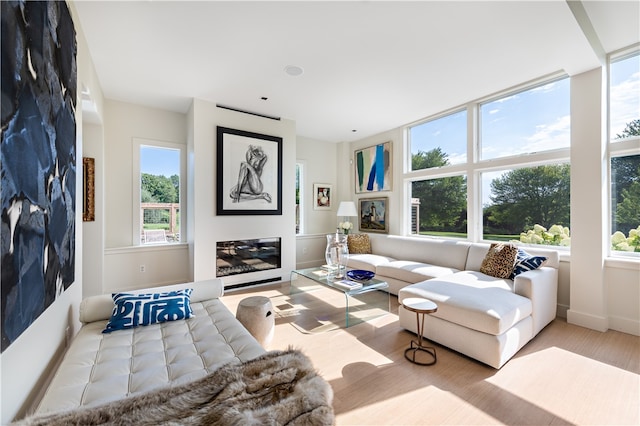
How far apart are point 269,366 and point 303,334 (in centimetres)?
146

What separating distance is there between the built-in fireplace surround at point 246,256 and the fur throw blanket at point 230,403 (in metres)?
3.06

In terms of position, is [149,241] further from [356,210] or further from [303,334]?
[356,210]

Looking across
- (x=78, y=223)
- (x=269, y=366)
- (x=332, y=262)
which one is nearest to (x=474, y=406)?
(x=269, y=366)

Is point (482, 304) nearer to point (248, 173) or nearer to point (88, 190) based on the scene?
point (248, 173)

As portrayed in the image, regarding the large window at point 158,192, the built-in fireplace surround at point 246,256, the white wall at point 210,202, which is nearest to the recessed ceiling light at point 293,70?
the white wall at point 210,202

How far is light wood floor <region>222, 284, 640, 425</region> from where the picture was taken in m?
1.61

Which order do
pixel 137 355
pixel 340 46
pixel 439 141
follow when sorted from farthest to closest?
pixel 439 141 → pixel 340 46 → pixel 137 355

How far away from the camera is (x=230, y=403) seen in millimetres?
1037

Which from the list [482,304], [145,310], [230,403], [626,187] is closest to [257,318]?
[145,310]

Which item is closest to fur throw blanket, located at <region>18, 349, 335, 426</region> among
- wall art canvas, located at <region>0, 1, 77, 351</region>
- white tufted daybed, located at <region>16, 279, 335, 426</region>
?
white tufted daybed, located at <region>16, 279, 335, 426</region>

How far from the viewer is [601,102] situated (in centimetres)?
272

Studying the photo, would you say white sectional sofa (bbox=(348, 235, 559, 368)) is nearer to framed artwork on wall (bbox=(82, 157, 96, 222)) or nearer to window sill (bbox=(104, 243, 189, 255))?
window sill (bbox=(104, 243, 189, 255))

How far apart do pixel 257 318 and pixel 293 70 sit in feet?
8.74

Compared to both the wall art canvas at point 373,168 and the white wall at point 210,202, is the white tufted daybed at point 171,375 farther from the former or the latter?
the wall art canvas at point 373,168
